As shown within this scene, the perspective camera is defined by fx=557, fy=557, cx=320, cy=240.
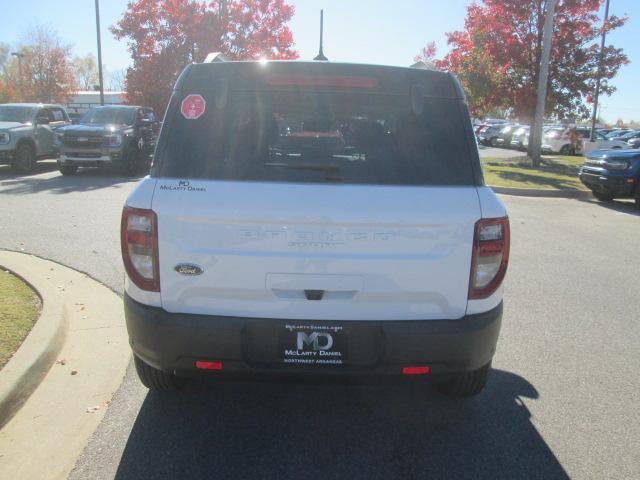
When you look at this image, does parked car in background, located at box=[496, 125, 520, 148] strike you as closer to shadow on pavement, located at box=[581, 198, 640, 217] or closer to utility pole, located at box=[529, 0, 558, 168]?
utility pole, located at box=[529, 0, 558, 168]

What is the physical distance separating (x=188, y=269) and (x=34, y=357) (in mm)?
1765

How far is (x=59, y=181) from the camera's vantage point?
14.3 meters

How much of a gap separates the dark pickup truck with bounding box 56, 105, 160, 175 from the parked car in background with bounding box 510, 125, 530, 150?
2225cm

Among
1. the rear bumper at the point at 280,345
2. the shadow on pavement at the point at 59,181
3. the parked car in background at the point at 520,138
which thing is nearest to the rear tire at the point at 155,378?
the rear bumper at the point at 280,345

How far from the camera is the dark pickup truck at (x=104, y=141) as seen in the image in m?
14.9

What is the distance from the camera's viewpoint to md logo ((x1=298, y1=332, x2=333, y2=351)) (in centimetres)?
272

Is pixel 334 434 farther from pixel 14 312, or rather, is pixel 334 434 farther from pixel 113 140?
pixel 113 140

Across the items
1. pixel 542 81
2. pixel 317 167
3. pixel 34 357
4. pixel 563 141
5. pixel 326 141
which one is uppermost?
pixel 542 81

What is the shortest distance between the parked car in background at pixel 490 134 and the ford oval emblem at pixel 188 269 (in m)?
36.2

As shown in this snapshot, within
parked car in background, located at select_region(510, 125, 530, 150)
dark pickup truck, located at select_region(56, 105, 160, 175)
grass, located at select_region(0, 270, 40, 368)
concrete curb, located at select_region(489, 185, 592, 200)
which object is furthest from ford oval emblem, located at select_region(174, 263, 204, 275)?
parked car in background, located at select_region(510, 125, 530, 150)

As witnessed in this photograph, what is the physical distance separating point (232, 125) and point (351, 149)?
63 cm

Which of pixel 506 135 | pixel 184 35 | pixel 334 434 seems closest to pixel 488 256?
pixel 334 434

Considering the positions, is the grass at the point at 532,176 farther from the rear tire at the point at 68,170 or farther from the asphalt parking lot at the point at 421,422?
the rear tire at the point at 68,170

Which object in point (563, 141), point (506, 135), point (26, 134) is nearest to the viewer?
point (26, 134)
